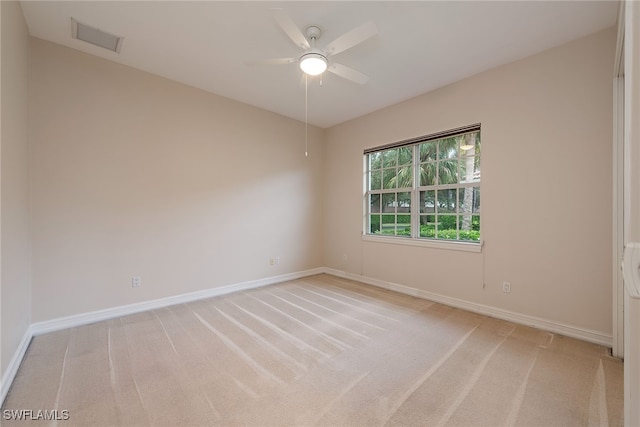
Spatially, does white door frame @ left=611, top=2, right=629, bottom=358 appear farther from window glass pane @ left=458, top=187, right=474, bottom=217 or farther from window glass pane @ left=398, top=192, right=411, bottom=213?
window glass pane @ left=398, top=192, right=411, bottom=213

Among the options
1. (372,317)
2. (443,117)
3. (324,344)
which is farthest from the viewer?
(443,117)

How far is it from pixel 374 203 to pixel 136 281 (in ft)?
11.3

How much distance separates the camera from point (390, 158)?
4.19 meters

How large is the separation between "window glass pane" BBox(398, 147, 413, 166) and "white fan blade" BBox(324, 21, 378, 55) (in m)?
2.15

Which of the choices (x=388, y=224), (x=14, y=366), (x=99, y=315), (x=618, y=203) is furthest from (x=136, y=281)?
(x=618, y=203)

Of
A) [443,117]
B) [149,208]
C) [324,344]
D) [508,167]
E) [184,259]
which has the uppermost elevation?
[443,117]

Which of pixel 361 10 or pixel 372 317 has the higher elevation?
pixel 361 10

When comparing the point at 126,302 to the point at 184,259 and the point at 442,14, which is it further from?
the point at 442,14

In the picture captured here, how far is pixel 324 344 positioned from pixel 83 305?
Answer: 253 centimetres

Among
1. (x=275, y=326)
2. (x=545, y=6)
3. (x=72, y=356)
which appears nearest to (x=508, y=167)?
(x=545, y=6)

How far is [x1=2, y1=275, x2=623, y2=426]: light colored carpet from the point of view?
153cm

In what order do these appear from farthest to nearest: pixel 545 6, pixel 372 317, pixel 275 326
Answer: pixel 372 317 → pixel 275 326 → pixel 545 6

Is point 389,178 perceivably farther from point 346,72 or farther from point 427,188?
point 346,72

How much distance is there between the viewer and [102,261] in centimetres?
283
